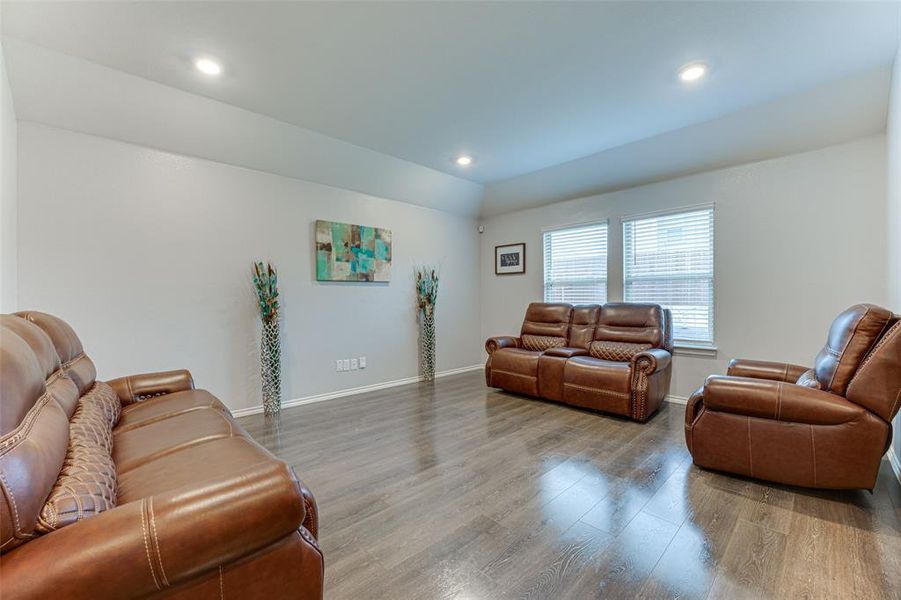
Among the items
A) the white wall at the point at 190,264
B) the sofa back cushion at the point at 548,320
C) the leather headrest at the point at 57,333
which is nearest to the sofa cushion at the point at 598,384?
the sofa back cushion at the point at 548,320

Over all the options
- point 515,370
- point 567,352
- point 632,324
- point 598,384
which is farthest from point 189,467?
point 632,324

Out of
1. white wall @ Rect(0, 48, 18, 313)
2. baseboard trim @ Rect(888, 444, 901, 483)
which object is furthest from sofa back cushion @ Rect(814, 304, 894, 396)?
white wall @ Rect(0, 48, 18, 313)

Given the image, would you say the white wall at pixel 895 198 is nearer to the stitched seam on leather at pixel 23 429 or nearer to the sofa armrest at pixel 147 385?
the stitched seam on leather at pixel 23 429

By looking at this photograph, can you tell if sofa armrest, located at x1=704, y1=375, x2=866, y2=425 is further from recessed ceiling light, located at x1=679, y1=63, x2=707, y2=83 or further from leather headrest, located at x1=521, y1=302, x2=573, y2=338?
leather headrest, located at x1=521, y1=302, x2=573, y2=338

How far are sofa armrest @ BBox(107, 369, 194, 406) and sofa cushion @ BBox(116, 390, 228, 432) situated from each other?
0.21 feet

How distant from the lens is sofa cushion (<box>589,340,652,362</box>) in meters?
3.83

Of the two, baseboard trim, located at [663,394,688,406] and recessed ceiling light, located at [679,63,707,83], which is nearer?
recessed ceiling light, located at [679,63,707,83]

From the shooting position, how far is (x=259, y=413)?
3691 millimetres

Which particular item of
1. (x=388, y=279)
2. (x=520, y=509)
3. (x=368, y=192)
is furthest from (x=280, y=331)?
(x=520, y=509)

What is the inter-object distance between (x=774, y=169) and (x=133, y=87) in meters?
5.42

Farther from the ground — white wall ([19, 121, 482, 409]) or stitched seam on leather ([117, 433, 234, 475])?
white wall ([19, 121, 482, 409])

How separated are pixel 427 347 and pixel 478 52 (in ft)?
11.6

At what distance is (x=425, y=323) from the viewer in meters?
5.10

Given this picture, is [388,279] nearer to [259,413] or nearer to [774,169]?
[259,413]
